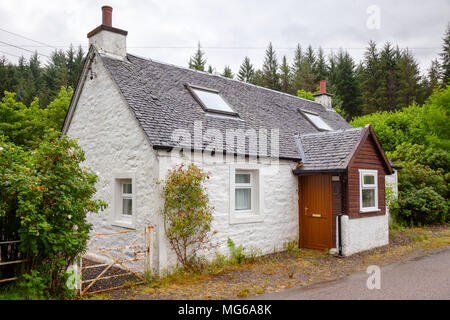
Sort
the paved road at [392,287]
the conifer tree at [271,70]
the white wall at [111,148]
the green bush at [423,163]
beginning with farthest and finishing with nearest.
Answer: the conifer tree at [271,70], the green bush at [423,163], the white wall at [111,148], the paved road at [392,287]

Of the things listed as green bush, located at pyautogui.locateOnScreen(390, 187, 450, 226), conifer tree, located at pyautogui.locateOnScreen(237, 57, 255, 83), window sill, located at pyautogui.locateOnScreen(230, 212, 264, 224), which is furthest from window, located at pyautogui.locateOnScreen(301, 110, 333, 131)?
conifer tree, located at pyautogui.locateOnScreen(237, 57, 255, 83)

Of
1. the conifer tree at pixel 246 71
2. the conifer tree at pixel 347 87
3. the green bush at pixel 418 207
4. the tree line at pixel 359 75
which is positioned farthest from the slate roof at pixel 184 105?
the conifer tree at pixel 246 71

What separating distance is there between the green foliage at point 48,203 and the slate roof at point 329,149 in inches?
272

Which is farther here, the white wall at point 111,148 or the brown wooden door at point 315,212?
the brown wooden door at point 315,212

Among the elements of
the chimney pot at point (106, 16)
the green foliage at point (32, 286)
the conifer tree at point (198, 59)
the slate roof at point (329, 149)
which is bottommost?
the green foliage at point (32, 286)

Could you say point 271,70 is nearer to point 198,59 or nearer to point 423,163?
point 198,59

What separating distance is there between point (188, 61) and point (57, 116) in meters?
25.1

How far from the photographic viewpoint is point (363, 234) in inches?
422

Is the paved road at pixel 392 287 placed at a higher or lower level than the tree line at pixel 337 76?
lower

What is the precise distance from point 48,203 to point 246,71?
45026 mm

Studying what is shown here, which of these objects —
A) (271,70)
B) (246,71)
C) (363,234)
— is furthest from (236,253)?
(246,71)

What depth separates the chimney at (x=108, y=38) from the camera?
10742 mm

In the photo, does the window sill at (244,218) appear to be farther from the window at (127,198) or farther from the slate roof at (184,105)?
the window at (127,198)

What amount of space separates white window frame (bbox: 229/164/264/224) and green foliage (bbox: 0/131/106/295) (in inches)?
159
